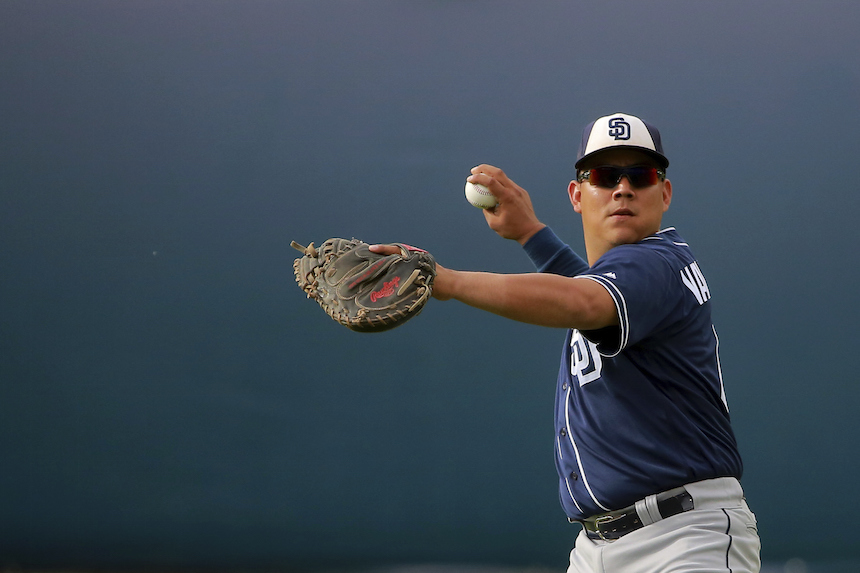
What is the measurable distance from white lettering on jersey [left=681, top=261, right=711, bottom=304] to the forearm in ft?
1.07

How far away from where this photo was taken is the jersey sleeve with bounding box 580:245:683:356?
4.29 feet

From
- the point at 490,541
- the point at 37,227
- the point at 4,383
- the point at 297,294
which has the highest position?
the point at 37,227

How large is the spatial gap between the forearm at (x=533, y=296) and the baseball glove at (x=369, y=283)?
0.05m

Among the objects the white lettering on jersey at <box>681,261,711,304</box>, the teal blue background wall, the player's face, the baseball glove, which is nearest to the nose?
the player's face

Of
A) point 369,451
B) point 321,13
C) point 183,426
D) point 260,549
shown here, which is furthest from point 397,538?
point 321,13

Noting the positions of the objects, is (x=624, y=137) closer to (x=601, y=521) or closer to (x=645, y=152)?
(x=645, y=152)

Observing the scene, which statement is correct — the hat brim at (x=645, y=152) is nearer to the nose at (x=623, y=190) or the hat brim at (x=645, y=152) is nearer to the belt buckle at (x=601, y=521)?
the nose at (x=623, y=190)

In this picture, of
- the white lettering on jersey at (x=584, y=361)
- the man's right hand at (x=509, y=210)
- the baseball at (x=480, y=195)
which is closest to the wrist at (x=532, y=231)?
the man's right hand at (x=509, y=210)

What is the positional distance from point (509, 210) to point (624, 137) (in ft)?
1.70

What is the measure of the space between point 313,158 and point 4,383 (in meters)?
1.97

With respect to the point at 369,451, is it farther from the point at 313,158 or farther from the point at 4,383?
the point at 4,383

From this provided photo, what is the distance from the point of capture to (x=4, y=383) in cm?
380

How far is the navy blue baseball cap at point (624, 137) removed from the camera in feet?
5.77

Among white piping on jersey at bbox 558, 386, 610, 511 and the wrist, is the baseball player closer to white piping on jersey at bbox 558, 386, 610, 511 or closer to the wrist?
white piping on jersey at bbox 558, 386, 610, 511
